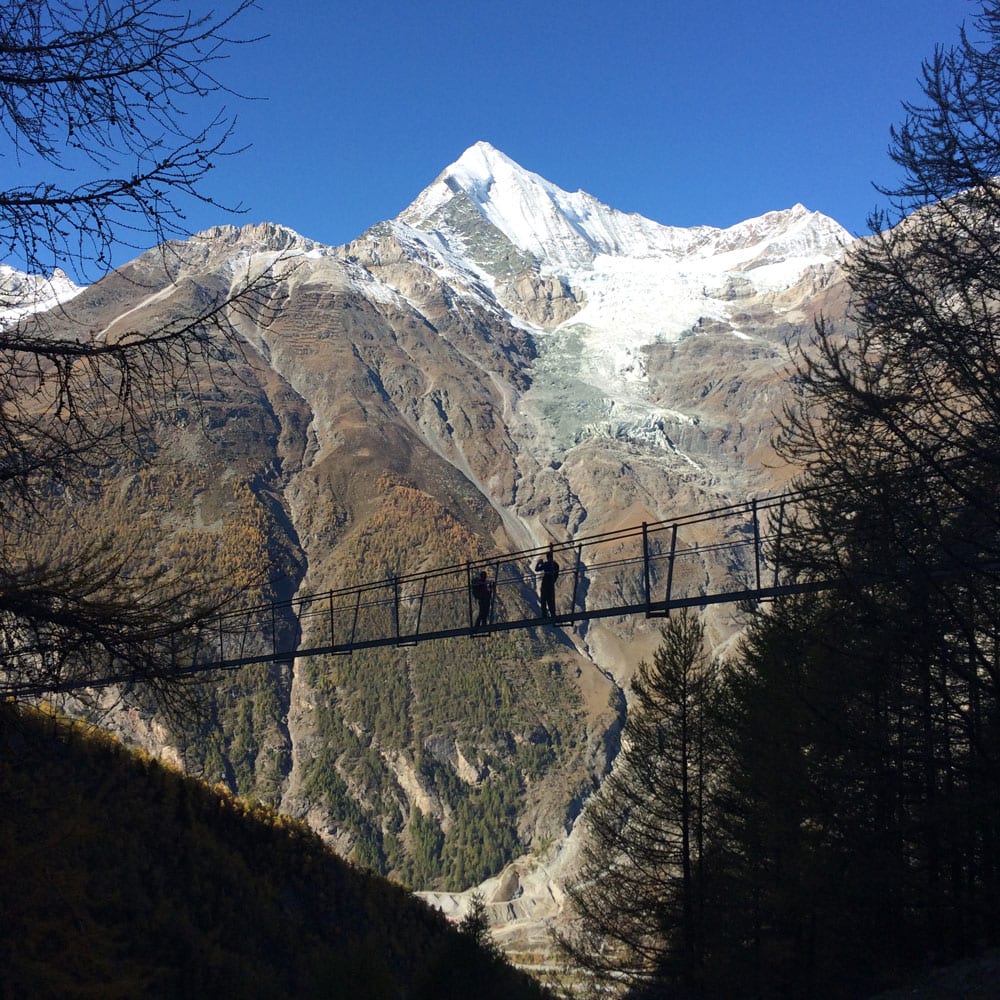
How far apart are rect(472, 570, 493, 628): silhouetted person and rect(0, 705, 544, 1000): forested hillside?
20.3 ft

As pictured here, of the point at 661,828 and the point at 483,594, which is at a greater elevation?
the point at 483,594

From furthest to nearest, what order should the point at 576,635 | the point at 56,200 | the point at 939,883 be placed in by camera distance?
1. the point at 576,635
2. the point at 939,883
3. the point at 56,200

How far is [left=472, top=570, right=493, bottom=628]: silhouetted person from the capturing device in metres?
15.0

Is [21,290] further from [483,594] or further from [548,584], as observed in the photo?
[483,594]

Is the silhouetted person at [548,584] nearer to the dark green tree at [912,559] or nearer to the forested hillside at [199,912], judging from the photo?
the dark green tree at [912,559]

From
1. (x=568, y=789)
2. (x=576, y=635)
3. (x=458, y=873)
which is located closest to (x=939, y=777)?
(x=458, y=873)

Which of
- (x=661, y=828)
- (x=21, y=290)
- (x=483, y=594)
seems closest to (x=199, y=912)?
(x=483, y=594)

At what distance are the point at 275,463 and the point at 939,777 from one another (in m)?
186

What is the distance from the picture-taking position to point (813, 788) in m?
11.0

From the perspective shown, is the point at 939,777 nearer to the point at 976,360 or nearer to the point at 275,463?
the point at 976,360

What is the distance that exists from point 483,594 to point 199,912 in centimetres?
845

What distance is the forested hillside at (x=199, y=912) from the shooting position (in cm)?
1197

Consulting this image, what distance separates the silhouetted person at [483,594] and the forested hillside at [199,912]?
6.17 metres

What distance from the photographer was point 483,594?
50.3ft
